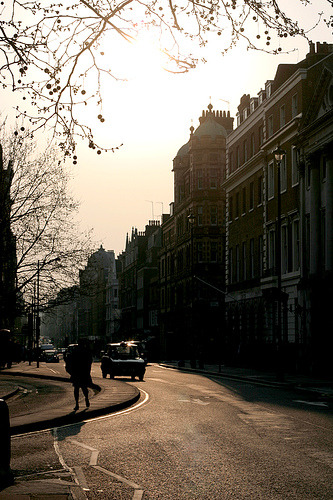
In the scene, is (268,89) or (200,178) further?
(200,178)

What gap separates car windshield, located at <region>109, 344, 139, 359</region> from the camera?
3991 centimetres

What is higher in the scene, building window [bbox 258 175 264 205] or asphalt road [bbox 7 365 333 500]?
building window [bbox 258 175 264 205]

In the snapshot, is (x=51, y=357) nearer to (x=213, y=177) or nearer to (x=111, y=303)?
(x=213, y=177)

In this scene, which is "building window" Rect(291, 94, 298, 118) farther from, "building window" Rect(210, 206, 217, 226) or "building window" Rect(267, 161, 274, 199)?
"building window" Rect(210, 206, 217, 226)

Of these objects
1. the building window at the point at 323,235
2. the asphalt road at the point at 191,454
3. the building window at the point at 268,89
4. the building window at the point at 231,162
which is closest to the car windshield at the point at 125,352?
the building window at the point at 323,235

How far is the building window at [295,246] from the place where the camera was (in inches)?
1762

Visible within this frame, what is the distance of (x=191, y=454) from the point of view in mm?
11773

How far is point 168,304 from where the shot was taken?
95.3 m

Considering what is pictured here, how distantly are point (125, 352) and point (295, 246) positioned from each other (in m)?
12.0

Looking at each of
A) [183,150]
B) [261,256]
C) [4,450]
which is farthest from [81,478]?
[183,150]

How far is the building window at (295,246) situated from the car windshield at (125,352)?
10.9m

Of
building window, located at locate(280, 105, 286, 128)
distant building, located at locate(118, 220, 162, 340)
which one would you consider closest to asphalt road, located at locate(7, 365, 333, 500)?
building window, located at locate(280, 105, 286, 128)

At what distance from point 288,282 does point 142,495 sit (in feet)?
125

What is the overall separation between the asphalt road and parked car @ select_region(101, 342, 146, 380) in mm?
18452
